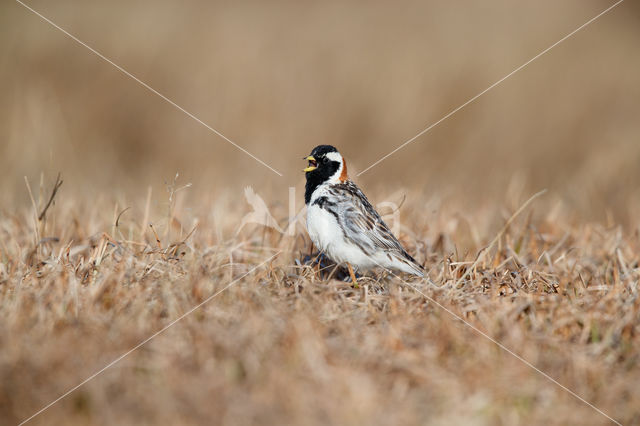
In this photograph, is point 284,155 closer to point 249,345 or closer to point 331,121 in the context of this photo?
point 331,121

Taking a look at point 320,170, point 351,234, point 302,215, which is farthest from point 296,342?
point 302,215

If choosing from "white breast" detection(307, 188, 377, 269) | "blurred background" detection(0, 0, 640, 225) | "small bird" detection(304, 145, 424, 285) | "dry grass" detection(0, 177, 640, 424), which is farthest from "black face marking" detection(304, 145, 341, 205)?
"blurred background" detection(0, 0, 640, 225)

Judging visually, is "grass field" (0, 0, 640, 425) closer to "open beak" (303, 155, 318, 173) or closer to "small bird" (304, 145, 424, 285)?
"small bird" (304, 145, 424, 285)

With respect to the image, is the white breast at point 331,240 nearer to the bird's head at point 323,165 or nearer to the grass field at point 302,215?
the grass field at point 302,215

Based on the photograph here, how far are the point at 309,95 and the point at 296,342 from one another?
843cm

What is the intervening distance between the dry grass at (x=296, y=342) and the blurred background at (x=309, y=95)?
4.68 metres

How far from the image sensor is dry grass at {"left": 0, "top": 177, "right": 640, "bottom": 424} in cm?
264

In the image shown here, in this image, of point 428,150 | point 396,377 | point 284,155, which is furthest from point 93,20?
point 396,377

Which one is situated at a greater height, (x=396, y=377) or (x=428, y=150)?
(x=396, y=377)

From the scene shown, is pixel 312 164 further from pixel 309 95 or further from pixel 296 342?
pixel 309 95

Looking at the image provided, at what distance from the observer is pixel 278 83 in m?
10.8

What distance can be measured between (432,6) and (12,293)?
1178 centimetres

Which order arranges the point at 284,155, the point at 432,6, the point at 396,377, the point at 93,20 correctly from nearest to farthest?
the point at 396,377 → the point at 284,155 → the point at 93,20 → the point at 432,6

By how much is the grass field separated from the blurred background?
4cm
